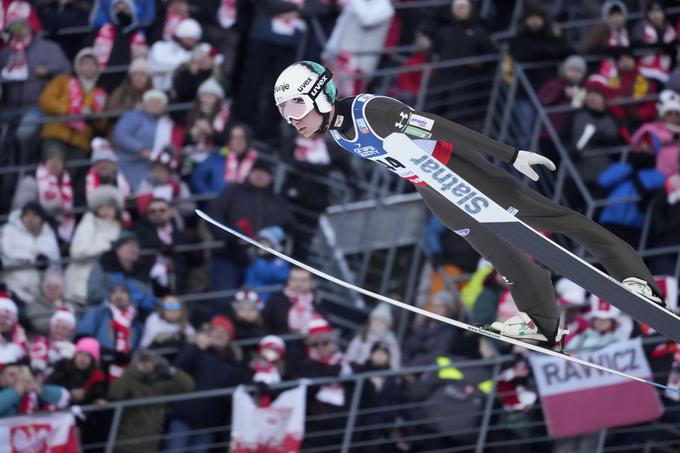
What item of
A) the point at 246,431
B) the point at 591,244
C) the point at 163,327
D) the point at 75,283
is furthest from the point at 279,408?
the point at 591,244

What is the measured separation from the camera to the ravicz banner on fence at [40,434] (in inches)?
452

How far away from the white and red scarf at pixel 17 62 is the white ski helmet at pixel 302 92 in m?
5.55

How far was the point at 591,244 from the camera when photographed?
991 cm

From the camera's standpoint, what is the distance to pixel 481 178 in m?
9.79

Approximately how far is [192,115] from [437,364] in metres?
3.12

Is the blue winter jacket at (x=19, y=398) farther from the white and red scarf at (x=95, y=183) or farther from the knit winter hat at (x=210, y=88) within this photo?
the knit winter hat at (x=210, y=88)

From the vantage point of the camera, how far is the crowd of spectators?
12.3 metres

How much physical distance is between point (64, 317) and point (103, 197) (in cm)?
143

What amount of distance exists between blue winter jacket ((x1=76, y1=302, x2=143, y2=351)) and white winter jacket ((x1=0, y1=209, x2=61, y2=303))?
28.4 inches

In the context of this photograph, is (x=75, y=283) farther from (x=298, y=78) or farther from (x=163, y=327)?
(x=298, y=78)

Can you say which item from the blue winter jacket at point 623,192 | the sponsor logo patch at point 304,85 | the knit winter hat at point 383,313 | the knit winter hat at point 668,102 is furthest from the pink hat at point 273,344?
the knit winter hat at point 668,102

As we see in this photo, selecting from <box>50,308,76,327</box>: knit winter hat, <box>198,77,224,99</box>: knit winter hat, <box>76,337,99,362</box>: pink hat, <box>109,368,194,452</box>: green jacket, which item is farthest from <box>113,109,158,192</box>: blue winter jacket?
<box>109,368,194,452</box>: green jacket

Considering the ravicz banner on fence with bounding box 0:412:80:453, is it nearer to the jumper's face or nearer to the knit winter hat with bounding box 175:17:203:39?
the jumper's face

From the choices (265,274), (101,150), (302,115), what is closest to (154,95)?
(101,150)
